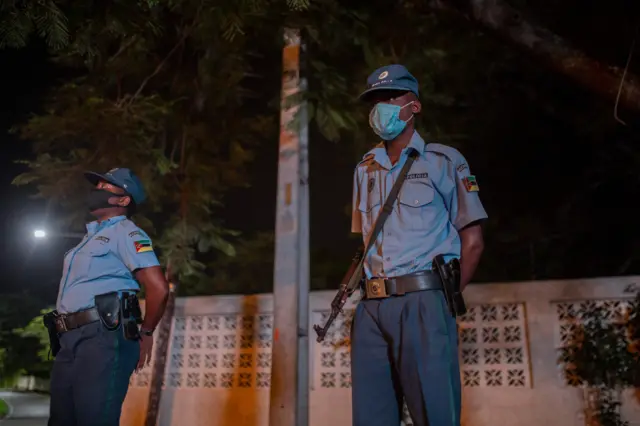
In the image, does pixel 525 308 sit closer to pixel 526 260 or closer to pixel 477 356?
pixel 477 356

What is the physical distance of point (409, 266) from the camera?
2396 millimetres

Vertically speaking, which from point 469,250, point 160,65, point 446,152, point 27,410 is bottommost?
point 27,410

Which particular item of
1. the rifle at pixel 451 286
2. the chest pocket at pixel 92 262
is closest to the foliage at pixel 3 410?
the chest pocket at pixel 92 262

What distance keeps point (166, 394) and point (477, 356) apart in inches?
129

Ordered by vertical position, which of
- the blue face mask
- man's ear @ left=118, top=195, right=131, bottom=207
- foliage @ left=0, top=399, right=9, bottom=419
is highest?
the blue face mask

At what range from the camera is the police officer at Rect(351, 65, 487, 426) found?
7.38 feet

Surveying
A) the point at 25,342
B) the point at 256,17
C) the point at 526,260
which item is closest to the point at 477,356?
the point at 256,17

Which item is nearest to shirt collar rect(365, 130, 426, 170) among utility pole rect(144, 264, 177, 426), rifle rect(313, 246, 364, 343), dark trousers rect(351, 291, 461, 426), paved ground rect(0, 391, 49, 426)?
rifle rect(313, 246, 364, 343)

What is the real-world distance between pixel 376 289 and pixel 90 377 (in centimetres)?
156

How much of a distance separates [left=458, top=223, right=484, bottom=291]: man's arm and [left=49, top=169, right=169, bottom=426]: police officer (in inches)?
66.3

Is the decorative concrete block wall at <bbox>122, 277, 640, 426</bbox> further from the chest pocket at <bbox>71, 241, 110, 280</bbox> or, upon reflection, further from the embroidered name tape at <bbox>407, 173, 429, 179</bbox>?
the embroidered name tape at <bbox>407, 173, 429, 179</bbox>

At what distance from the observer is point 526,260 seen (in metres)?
9.88

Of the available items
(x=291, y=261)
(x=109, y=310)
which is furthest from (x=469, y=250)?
(x=291, y=261)

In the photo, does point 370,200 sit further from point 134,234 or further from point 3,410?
point 3,410
